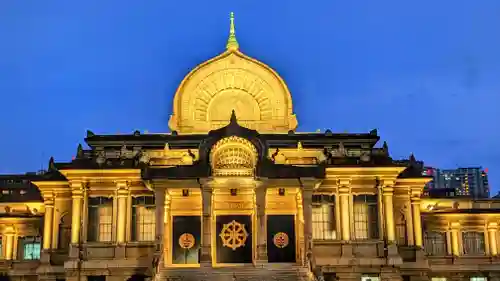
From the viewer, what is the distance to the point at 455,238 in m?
52.8

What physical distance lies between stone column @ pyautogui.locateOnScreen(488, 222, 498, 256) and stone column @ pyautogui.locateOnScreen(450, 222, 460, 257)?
8.73 feet

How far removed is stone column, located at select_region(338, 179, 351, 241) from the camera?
160 feet

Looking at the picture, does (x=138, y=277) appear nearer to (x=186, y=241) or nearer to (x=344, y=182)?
(x=186, y=241)

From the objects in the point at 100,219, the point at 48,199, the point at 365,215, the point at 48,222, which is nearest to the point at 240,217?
the point at 365,215

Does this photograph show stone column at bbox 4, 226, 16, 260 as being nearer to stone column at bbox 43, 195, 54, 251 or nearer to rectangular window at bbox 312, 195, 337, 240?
stone column at bbox 43, 195, 54, 251

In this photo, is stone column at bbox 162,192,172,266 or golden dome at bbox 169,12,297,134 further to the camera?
golden dome at bbox 169,12,297,134

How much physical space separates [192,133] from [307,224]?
51.2ft

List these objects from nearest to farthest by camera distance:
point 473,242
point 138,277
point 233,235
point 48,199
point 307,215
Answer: point 307,215, point 138,277, point 233,235, point 48,199, point 473,242

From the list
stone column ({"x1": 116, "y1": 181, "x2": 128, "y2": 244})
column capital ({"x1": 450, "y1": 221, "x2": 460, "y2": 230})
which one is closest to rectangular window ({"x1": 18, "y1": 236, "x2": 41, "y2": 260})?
stone column ({"x1": 116, "y1": 181, "x2": 128, "y2": 244})

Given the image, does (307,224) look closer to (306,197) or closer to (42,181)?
(306,197)

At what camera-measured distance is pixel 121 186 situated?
160 ft

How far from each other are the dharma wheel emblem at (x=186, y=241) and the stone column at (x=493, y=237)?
24.3m

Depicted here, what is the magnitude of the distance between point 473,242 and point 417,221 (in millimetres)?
6323

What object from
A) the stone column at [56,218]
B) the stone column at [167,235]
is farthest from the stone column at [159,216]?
the stone column at [56,218]
